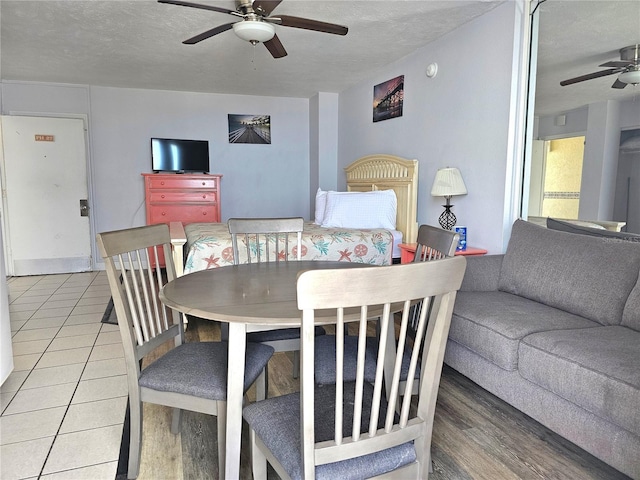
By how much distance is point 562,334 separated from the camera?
5.93 ft

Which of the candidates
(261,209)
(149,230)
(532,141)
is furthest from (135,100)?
(532,141)

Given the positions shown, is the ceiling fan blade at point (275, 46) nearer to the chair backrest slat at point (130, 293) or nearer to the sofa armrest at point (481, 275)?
the chair backrest slat at point (130, 293)

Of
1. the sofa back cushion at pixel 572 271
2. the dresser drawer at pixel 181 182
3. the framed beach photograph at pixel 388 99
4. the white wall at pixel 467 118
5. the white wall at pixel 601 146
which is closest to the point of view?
the sofa back cushion at pixel 572 271

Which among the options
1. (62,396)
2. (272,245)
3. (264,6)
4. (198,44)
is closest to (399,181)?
(272,245)

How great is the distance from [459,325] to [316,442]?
1.39 metres

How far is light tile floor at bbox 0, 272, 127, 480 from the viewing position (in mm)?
1714

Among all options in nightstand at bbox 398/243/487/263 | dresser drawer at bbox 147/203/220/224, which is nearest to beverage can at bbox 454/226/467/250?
nightstand at bbox 398/243/487/263

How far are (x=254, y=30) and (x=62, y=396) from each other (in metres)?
2.46

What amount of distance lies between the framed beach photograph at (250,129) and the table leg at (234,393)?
4.99m

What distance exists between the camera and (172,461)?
1.69 metres

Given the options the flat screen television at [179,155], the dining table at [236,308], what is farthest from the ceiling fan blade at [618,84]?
the flat screen television at [179,155]

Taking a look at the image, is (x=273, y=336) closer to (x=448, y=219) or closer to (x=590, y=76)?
(x=448, y=219)

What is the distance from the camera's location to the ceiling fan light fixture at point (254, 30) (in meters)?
2.68

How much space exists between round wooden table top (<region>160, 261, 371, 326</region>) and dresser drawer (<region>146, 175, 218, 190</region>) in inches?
140
